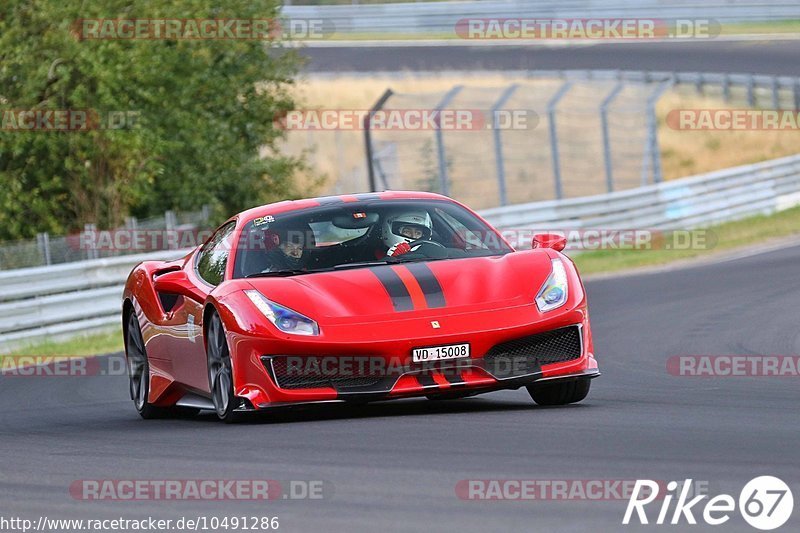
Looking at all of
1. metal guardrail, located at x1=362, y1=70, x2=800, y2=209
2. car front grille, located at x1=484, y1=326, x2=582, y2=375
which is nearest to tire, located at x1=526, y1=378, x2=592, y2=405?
car front grille, located at x1=484, y1=326, x2=582, y2=375

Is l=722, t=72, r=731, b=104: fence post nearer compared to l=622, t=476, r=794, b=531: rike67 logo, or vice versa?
l=622, t=476, r=794, b=531: rike67 logo

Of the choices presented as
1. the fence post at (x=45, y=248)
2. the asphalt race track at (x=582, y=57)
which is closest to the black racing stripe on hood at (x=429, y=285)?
the fence post at (x=45, y=248)

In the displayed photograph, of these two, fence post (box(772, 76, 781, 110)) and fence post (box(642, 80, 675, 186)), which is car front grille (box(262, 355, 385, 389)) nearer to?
fence post (box(642, 80, 675, 186))

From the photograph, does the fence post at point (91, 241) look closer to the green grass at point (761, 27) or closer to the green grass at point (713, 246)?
the green grass at point (713, 246)

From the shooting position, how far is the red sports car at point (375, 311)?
7.95 m

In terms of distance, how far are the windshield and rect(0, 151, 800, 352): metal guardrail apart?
865 cm

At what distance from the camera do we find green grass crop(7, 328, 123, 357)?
1669 centimetres

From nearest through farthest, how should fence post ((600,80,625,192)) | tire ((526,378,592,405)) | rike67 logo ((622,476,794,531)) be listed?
rike67 logo ((622,476,794,531)) < tire ((526,378,592,405)) < fence post ((600,80,625,192))

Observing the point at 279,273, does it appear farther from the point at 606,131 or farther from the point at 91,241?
the point at 606,131

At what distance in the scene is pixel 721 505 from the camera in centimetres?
505

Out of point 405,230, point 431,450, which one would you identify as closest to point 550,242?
point 405,230

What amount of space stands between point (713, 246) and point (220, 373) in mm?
15056

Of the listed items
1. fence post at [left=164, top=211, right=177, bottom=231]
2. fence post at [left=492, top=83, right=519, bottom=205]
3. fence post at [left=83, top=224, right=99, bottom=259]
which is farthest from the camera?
fence post at [left=492, top=83, right=519, bottom=205]

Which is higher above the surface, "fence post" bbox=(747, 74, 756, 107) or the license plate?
the license plate
